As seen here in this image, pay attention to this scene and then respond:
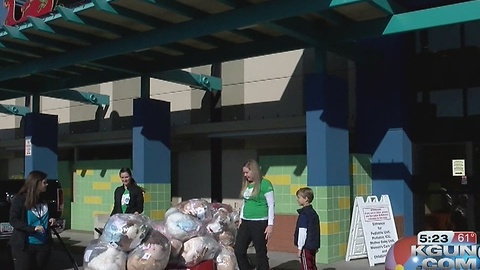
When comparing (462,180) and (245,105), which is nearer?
(462,180)

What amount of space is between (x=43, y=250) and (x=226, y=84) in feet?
28.3

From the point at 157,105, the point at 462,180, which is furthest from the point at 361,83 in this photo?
the point at 157,105

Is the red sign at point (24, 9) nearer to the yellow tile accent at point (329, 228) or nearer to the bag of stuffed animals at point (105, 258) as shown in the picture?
the yellow tile accent at point (329, 228)

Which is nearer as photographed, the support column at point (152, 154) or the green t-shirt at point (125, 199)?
the green t-shirt at point (125, 199)

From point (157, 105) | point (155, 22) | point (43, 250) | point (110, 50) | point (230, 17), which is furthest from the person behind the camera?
point (157, 105)

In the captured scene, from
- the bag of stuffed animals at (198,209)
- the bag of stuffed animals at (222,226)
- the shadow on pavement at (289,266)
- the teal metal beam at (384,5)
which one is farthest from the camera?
the shadow on pavement at (289,266)

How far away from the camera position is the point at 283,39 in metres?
11.7

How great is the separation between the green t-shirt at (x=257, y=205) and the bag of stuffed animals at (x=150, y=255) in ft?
5.23

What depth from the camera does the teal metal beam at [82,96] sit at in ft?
55.5

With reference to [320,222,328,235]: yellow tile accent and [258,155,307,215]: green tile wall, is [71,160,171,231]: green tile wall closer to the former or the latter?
[258,155,307,215]: green tile wall

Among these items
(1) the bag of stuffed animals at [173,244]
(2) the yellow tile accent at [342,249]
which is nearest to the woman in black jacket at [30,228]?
(1) the bag of stuffed animals at [173,244]

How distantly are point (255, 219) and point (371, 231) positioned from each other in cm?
332

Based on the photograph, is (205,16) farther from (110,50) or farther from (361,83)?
(361,83)

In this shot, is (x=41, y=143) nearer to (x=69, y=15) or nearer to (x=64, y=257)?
(x=64, y=257)
